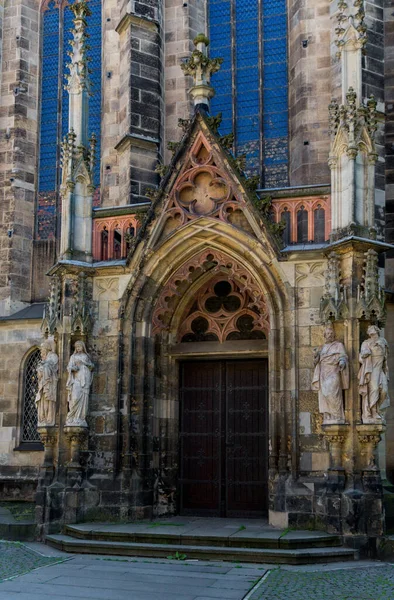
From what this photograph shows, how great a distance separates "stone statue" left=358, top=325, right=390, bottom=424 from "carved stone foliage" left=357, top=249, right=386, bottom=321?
0.83 feet

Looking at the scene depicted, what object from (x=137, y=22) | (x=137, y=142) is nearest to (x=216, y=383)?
(x=137, y=142)

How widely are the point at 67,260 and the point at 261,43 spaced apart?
6.80m

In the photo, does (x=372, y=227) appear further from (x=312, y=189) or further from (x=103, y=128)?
(x=103, y=128)

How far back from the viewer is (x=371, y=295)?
12.5m

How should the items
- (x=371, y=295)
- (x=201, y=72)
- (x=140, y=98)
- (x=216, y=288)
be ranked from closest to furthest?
(x=371, y=295) → (x=201, y=72) → (x=216, y=288) → (x=140, y=98)

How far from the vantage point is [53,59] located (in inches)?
763

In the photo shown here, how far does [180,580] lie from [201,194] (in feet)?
21.2

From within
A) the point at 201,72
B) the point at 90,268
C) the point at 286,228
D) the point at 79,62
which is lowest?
the point at 90,268

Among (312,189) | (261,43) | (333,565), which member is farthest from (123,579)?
(261,43)

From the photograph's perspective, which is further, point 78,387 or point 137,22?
point 137,22

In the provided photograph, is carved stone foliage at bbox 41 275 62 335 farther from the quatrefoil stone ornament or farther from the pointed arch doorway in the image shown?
the quatrefoil stone ornament

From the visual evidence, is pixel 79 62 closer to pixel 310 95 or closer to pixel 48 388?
pixel 310 95

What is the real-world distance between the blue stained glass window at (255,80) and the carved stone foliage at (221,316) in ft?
10.6

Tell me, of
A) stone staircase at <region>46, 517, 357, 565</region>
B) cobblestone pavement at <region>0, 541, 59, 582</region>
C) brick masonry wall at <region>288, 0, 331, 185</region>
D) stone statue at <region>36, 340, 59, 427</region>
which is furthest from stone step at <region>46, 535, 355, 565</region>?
brick masonry wall at <region>288, 0, 331, 185</region>
